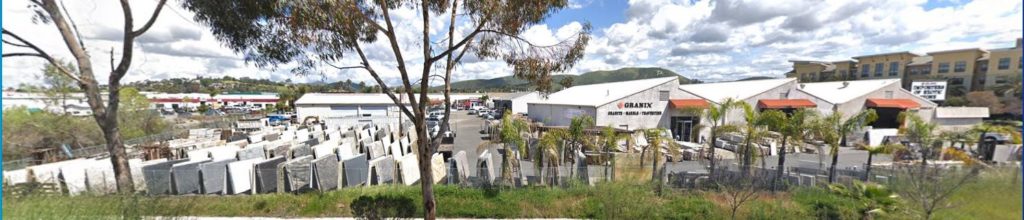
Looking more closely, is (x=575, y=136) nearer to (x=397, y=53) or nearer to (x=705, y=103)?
(x=397, y=53)

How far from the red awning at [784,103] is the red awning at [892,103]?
4139mm

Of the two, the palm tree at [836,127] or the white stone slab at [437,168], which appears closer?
the white stone slab at [437,168]

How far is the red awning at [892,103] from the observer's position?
21.8m

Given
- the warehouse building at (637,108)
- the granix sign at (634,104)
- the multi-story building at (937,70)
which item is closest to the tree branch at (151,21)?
the warehouse building at (637,108)

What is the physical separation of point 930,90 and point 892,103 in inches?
209

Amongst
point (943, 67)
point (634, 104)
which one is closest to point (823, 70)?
point (943, 67)

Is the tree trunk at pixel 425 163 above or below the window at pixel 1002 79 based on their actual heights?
below

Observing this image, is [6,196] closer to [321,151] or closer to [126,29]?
[126,29]

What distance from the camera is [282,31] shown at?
171 inches

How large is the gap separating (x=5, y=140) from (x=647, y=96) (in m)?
21.6

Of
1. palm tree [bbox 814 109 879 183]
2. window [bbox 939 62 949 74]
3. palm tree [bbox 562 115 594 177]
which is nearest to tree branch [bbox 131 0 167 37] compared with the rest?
palm tree [bbox 562 115 594 177]

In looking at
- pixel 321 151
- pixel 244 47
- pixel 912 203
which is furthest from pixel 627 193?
pixel 321 151

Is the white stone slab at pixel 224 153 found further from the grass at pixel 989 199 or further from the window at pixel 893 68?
the window at pixel 893 68

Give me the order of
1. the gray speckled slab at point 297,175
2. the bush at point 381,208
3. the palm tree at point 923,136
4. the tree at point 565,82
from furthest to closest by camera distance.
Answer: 1. the gray speckled slab at point 297,175
2. the palm tree at point 923,136
3. the tree at point 565,82
4. the bush at point 381,208
